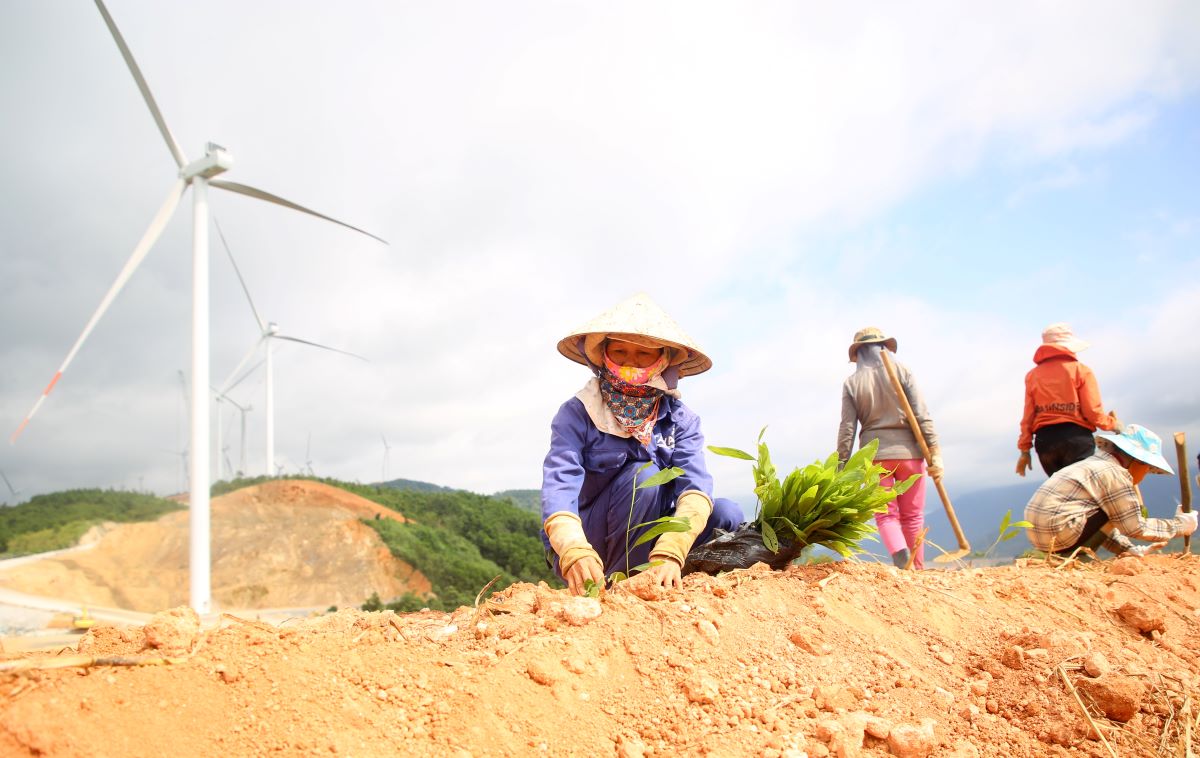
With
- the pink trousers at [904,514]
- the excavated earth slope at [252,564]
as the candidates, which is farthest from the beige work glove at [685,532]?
the excavated earth slope at [252,564]

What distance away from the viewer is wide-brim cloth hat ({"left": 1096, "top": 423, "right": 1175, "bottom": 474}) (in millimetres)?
5195

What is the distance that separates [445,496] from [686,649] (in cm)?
2221

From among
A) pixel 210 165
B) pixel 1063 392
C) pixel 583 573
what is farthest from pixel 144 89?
pixel 1063 392

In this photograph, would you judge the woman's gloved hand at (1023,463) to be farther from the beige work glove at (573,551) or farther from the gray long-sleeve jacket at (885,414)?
the beige work glove at (573,551)

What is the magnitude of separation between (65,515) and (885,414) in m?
22.7

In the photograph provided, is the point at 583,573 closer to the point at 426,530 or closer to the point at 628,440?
the point at 628,440

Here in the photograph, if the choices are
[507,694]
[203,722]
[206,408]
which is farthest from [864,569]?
[206,408]

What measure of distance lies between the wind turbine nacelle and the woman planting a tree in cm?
1140

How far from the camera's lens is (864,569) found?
2904mm

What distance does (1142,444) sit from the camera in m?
5.29

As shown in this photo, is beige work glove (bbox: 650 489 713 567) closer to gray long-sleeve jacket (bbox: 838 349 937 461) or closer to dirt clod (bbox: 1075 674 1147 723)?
dirt clod (bbox: 1075 674 1147 723)

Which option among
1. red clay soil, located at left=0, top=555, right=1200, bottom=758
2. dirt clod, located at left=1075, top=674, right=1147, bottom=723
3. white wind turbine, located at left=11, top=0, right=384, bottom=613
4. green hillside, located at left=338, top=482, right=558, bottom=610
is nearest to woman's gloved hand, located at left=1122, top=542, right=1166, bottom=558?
red clay soil, located at left=0, top=555, right=1200, bottom=758

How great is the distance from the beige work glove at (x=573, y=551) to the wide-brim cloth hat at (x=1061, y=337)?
192 inches

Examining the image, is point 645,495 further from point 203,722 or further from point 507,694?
point 203,722
